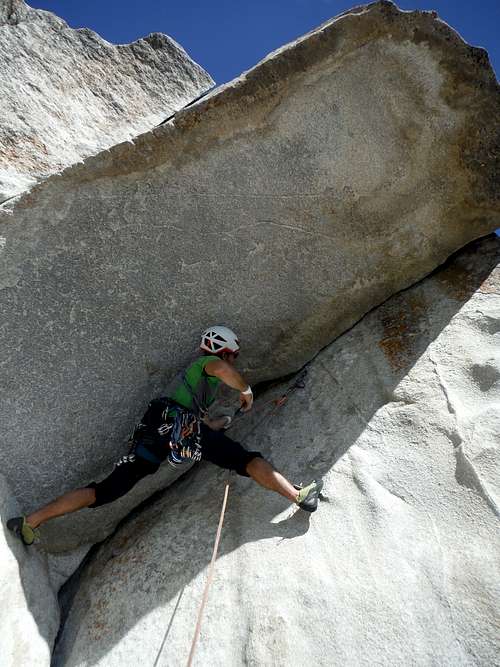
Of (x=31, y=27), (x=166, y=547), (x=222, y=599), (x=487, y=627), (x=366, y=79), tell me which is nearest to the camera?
(x=487, y=627)

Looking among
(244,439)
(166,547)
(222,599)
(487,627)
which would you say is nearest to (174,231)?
(244,439)

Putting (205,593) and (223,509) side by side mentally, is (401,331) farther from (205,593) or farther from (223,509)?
(205,593)

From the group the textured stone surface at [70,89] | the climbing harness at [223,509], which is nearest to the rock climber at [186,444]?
the climbing harness at [223,509]

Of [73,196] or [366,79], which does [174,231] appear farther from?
[366,79]

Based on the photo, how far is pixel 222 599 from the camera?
294 cm

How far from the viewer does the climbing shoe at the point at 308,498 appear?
3.19 m

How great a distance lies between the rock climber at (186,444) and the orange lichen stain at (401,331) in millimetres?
1089

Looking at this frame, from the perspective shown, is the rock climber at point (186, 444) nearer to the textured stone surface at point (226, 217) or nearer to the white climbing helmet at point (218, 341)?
the white climbing helmet at point (218, 341)

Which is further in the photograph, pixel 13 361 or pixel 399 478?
pixel 13 361

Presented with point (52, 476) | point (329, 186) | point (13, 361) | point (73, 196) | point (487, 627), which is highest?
point (329, 186)

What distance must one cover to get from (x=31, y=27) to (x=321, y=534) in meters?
4.84

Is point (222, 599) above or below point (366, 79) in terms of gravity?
below

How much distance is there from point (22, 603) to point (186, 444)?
1.23m

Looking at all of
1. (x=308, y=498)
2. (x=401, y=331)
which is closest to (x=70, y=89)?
(x=401, y=331)
